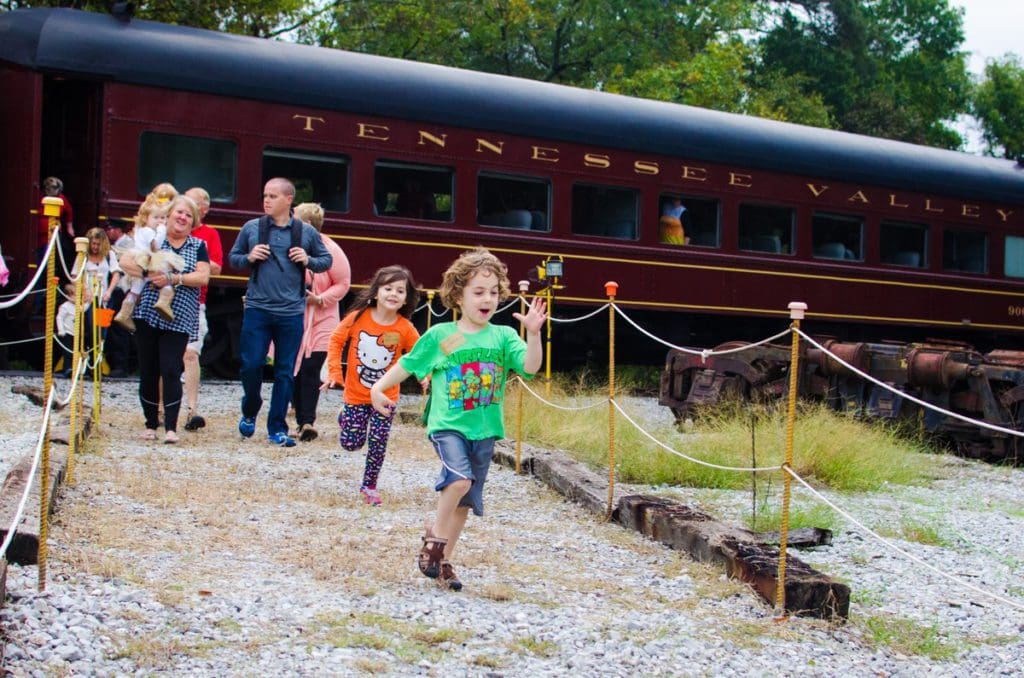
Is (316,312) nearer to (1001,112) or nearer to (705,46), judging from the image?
(705,46)

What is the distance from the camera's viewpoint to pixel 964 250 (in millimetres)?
16625

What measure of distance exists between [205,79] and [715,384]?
5.25 meters

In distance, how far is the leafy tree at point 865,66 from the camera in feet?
120

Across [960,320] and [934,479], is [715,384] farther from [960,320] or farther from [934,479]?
[960,320]

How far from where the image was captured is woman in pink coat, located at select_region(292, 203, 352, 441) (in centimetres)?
808

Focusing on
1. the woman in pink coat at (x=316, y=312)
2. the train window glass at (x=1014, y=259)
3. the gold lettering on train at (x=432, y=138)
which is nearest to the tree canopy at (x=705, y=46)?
the gold lettering on train at (x=432, y=138)

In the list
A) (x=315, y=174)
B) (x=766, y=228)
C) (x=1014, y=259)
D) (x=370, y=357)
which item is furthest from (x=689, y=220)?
(x=370, y=357)

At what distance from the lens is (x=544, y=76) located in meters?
29.8

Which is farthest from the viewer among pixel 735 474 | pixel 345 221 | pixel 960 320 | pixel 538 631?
pixel 960 320

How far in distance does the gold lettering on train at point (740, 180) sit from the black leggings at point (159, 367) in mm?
8294

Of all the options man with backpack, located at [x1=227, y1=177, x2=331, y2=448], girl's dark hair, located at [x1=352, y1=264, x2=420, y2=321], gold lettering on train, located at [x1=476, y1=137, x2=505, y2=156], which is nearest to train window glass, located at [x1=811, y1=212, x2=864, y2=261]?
gold lettering on train, located at [x1=476, y1=137, x2=505, y2=156]

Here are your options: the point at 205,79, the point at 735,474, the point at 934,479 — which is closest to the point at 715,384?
the point at 934,479

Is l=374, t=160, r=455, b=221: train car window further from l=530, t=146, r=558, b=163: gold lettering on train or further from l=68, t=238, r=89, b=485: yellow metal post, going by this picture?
l=68, t=238, r=89, b=485: yellow metal post

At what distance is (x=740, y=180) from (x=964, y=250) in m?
3.94
